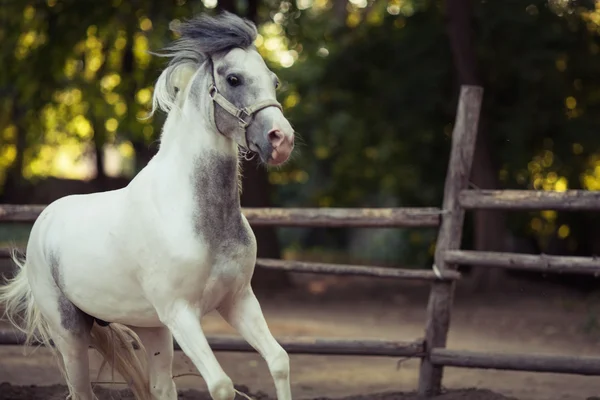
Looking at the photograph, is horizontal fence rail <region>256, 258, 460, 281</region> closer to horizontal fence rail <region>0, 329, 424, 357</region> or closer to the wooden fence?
the wooden fence

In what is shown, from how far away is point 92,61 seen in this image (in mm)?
18688

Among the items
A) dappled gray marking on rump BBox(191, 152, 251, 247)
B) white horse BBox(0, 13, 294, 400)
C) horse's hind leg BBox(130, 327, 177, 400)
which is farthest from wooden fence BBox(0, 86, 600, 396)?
dappled gray marking on rump BBox(191, 152, 251, 247)

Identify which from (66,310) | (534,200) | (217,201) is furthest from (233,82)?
(534,200)

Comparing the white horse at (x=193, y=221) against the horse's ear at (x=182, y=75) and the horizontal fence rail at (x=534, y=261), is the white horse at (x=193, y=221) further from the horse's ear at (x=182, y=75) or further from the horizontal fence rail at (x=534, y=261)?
the horizontal fence rail at (x=534, y=261)

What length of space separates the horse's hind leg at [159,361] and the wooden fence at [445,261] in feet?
5.19

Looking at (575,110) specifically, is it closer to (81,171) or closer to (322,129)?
(322,129)

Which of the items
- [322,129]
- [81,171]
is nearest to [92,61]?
[322,129]

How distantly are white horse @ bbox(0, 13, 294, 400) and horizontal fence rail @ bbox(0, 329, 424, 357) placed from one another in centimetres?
180

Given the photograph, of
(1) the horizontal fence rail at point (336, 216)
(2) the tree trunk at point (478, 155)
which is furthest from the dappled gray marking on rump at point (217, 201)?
(2) the tree trunk at point (478, 155)

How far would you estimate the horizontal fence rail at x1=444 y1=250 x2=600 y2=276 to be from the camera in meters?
5.40

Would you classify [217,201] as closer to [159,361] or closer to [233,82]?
[233,82]

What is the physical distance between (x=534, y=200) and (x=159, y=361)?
2.73 meters

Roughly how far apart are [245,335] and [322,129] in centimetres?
1335

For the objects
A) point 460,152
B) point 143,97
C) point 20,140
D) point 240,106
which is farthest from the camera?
point 20,140
